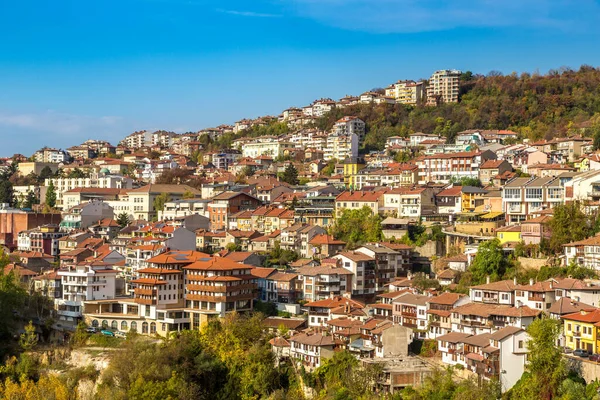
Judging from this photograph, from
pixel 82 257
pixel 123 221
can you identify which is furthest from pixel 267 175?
pixel 82 257

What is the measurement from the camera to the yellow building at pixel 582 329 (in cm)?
2130

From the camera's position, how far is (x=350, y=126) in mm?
62875

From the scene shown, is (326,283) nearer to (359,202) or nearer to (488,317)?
(488,317)

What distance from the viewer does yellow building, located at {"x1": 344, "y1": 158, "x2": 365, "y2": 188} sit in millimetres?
47062

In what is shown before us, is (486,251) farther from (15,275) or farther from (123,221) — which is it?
(123,221)

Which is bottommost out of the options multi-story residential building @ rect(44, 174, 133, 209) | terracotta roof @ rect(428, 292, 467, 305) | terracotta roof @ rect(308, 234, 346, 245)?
terracotta roof @ rect(428, 292, 467, 305)

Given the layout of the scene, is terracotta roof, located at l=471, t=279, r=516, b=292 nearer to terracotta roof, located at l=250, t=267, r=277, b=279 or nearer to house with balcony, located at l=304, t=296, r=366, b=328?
house with balcony, located at l=304, t=296, r=366, b=328

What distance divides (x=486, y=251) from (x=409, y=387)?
23.4 ft

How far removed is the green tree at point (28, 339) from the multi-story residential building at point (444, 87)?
4253 cm

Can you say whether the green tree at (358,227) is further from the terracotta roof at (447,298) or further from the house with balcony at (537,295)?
the house with balcony at (537,295)

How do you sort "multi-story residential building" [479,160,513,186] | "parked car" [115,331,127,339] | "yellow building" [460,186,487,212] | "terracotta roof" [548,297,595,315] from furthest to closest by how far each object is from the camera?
1. "multi-story residential building" [479,160,513,186]
2. "yellow building" [460,186,487,212]
3. "parked car" [115,331,127,339]
4. "terracotta roof" [548,297,595,315]

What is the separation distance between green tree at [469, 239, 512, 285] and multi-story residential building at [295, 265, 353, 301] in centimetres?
468

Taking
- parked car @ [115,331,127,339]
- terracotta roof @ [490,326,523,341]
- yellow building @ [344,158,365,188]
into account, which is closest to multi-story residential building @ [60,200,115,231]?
yellow building @ [344,158,365,188]

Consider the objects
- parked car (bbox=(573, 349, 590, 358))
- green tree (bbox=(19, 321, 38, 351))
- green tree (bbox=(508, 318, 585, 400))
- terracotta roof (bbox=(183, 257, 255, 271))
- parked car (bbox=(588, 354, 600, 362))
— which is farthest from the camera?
green tree (bbox=(19, 321, 38, 351))
